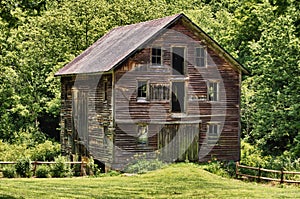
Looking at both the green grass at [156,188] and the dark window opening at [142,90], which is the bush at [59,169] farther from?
the green grass at [156,188]

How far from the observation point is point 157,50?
33.2 meters

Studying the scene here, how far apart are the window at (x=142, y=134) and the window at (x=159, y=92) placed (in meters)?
1.61

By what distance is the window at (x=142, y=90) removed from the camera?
107 feet

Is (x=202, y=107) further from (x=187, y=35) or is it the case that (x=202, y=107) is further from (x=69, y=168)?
(x=69, y=168)

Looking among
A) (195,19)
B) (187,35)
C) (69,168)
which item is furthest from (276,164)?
A: (195,19)

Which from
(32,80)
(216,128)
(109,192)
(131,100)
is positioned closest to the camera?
(109,192)

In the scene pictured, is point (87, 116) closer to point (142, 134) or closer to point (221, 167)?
point (142, 134)

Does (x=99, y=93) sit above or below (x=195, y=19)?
below

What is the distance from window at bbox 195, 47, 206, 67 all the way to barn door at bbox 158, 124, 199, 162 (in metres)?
3.40

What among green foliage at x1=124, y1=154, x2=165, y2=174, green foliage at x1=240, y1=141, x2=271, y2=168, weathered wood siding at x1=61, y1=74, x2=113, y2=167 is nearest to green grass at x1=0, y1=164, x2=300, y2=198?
green foliage at x1=124, y1=154, x2=165, y2=174

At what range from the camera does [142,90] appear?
32812 mm

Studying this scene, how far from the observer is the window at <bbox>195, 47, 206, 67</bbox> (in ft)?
113

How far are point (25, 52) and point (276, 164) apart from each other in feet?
76.4

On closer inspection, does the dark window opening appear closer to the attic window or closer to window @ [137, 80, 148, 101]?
window @ [137, 80, 148, 101]
